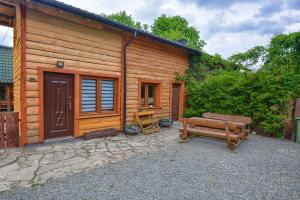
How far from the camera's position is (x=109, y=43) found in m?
6.21

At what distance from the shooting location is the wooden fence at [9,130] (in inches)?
174

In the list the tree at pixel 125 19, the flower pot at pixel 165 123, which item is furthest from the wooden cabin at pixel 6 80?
the tree at pixel 125 19

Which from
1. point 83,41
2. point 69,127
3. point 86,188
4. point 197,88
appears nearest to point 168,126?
point 197,88

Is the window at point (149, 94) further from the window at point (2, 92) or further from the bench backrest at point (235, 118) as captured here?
the window at point (2, 92)

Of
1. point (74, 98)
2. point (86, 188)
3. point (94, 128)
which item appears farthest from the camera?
point (94, 128)

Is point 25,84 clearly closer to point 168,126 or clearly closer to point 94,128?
point 94,128

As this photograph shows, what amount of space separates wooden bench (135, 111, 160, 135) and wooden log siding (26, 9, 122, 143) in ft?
2.57

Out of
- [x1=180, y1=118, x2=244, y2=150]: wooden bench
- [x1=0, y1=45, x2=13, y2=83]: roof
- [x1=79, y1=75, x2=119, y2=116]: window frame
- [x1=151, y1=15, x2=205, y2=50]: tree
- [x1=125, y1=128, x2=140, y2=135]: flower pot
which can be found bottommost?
[x1=125, y1=128, x2=140, y2=135]: flower pot

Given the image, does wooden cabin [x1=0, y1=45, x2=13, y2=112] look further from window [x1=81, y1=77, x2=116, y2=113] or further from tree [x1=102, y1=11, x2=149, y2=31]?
tree [x1=102, y1=11, x2=149, y2=31]

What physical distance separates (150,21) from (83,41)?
90.0 feet

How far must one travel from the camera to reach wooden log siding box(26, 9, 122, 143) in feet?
15.1

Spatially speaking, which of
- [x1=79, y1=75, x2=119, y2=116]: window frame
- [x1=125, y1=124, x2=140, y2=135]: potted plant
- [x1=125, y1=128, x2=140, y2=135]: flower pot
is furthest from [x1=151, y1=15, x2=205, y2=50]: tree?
[x1=125, y1=128, x2=140, y2=135]: flower pot

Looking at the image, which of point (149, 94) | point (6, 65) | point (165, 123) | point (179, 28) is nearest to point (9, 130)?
point (149, 94)

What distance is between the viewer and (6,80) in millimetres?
10961
